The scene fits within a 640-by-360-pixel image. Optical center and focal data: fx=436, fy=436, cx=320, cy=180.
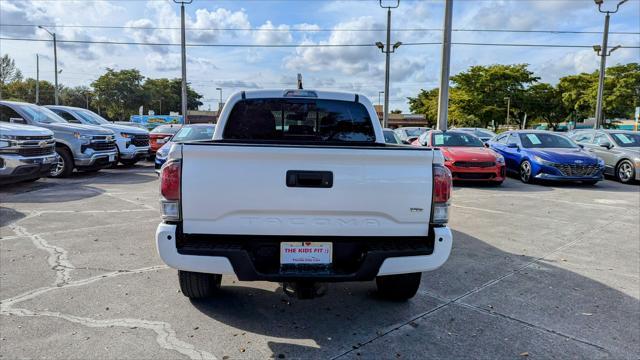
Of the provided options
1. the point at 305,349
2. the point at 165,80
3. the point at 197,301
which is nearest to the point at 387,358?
the point at 305,349

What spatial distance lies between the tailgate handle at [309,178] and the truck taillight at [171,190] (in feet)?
2.43

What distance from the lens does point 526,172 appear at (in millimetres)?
12102

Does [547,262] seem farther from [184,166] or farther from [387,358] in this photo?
[184,166]

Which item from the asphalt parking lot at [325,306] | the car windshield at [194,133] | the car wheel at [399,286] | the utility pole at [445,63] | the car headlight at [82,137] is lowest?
the asphalt parking lot at [325,306]

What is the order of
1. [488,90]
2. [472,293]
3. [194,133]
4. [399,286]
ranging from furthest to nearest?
1. [488,90]
2. [194,133]
3. [472,293]
4. [399,286]

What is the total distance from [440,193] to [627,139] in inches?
535

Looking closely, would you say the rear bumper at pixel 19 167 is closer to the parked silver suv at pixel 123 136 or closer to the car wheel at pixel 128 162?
the parked silver suv at pixel 123 136

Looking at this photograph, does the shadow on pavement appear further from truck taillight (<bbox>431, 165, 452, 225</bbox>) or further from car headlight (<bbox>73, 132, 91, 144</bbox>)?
car headlight (<bbox>73, 132, 91, 144</bbox>)

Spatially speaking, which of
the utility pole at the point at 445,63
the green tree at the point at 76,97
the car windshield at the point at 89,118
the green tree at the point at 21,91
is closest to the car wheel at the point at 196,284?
the car windshield at the point at 89,118

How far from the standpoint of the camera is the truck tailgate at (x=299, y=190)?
287cm

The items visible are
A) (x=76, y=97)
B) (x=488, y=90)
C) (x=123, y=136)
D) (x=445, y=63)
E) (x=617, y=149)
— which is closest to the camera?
(x=617, y=149)

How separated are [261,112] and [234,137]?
379 millimetres

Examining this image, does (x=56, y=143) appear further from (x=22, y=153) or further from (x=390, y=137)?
(x=390, y=137)

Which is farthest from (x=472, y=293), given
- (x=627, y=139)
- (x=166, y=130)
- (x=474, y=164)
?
(x=166, y=130)
